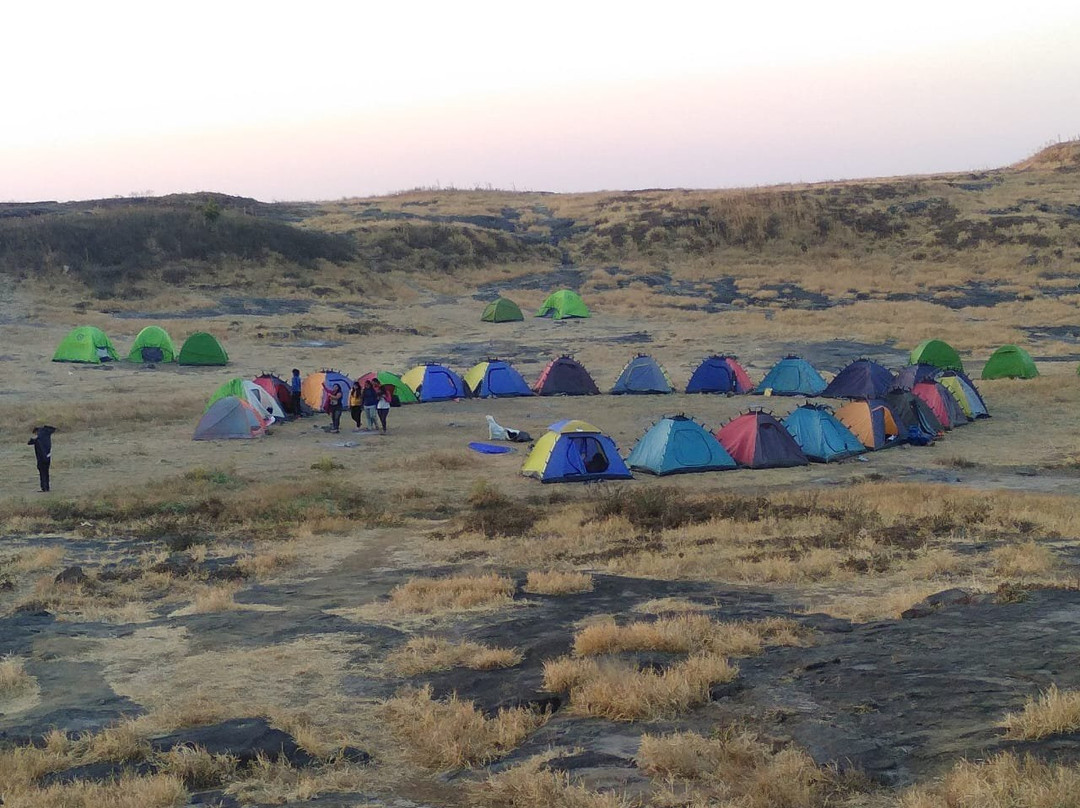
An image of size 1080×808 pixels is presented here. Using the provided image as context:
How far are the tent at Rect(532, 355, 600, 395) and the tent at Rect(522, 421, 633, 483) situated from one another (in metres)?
10.9

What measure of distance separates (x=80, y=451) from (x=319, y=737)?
61.0 ft

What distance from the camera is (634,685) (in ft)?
27.5

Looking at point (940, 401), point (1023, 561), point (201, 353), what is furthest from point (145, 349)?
point (1023, 561)

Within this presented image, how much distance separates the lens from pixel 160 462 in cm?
2353

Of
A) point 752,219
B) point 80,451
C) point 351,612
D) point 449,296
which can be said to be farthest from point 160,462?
point 752,219

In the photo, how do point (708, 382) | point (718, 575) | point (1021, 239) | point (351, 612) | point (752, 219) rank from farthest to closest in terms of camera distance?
point (752, 219), point (1021, 239), point (708, 382), point (718, 575), point (351, 612)

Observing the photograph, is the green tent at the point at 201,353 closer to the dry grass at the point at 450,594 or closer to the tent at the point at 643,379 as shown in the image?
the tent at the point at 643,379

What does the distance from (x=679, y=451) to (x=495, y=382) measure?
37.6 feet

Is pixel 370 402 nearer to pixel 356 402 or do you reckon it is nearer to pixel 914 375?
pixel 356 402

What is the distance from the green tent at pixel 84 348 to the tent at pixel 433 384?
42.7 ft

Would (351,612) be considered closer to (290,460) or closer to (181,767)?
(181,767)

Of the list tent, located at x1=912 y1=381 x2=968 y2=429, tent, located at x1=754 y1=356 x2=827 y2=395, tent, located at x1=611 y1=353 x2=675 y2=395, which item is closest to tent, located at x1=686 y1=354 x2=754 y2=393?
tent, located at x1=754 y1=356 x2=827 y2=395

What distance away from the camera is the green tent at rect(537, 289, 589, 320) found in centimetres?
5247

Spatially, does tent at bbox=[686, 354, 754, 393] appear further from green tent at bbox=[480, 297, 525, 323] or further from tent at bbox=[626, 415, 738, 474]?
green tent at bbox=[480, 297, 525, 323]
